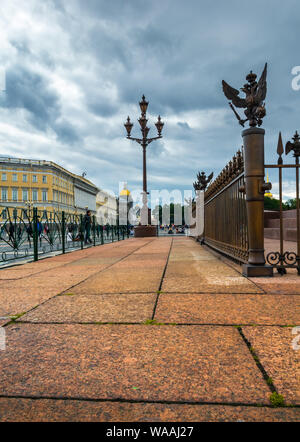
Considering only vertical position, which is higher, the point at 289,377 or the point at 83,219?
the point at 83,219

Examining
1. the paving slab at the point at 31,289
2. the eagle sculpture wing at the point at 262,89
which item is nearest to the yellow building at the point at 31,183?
the paving slab at the point at 31,289

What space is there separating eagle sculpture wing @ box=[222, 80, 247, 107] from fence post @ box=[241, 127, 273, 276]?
436 mm

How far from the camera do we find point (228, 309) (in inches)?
86.8

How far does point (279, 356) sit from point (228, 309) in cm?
76

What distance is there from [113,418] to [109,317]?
3.50 ft

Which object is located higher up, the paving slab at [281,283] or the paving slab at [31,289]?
the paving slab at [281,283]

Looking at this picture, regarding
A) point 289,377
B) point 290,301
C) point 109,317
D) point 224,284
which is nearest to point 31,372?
point 109,317

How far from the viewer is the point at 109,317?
207 cm

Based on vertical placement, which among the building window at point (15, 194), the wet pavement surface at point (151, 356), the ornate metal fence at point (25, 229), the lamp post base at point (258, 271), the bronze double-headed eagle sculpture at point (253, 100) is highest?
the building window at point (15, 194)

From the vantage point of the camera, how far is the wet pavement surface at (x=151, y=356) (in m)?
1.07

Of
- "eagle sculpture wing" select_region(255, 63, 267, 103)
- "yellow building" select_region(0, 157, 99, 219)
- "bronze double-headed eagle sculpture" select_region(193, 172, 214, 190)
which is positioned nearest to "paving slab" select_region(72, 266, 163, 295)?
"eagle sculpture wing" select_region(255, 63, 267, 103)

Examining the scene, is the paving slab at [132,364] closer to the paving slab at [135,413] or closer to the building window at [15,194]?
the paving slab at [135,413]

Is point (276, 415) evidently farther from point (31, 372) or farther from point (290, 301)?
point (290, 301)

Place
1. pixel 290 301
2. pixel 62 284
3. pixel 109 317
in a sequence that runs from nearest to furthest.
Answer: pixel 109 317 → pixel 290 301 → pixel 62 284
